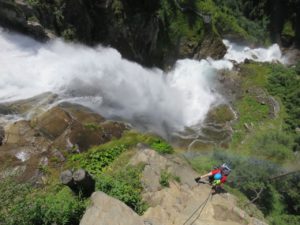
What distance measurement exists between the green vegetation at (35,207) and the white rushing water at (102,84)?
893 cm

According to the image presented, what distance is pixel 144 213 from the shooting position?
998cm

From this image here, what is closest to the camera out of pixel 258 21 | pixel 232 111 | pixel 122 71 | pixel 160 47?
pixel 122 71

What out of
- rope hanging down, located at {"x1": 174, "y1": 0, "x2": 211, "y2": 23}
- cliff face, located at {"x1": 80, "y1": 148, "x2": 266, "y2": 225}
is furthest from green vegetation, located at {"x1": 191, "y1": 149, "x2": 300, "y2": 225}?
rope hanging down, located at {"x1": 174, "y1": 0, "x2": 211, "y2": 23}

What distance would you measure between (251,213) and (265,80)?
2088 cm

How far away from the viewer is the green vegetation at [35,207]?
7816 millimetres

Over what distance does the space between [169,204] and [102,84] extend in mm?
11513

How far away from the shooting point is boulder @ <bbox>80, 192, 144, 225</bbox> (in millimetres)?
8680

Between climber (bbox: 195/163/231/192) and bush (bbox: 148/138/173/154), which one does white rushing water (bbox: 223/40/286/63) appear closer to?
bush (bbox: 148/138/173/154)

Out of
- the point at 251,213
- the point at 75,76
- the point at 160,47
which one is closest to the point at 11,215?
the point at 251,213

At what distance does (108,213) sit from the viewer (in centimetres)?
886

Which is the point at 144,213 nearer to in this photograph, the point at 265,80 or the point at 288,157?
the point at 288,157

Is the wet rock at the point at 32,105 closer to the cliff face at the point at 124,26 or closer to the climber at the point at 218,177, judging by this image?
the cliff face at the point at 124,26

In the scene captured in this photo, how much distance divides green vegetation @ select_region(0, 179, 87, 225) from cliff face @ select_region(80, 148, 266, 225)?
15.7 inches

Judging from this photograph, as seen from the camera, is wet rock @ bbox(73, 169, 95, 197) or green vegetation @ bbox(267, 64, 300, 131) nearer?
wet rock @ bbox(73, 169, 95, 197)
